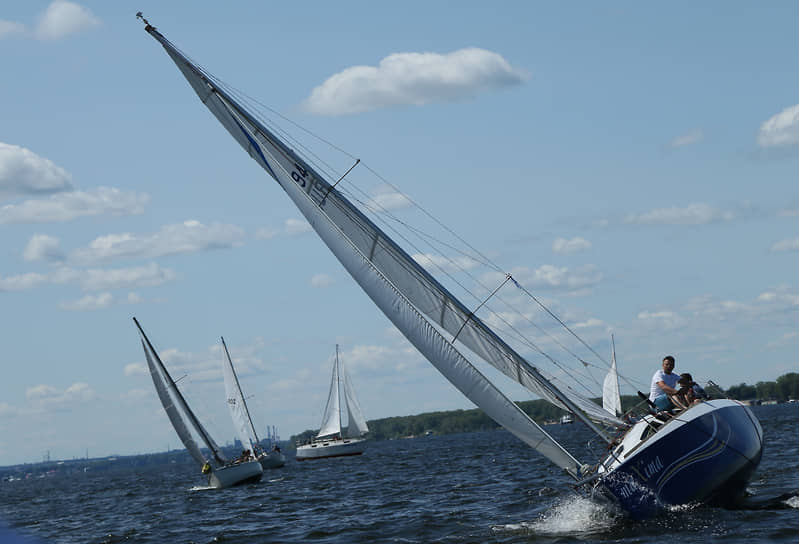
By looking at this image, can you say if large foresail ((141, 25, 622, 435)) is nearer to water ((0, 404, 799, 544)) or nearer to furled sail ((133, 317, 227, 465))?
water ((0, 404, 799, 544))

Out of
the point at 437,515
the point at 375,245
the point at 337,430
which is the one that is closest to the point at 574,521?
the point at 437,515

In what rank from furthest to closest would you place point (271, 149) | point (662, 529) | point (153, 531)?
point (153, 531)
point (271, 149)
point (662, 529)

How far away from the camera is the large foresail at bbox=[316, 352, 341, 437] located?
302ft

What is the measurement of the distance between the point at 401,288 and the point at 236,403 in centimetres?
4307

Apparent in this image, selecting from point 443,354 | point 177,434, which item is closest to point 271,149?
point 443,354

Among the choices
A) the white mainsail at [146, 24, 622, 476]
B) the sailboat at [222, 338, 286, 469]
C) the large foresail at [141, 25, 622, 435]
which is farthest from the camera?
the sailboat at [222, 338, 286, 469]

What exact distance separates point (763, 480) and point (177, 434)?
31.4 metres

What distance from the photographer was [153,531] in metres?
29.3

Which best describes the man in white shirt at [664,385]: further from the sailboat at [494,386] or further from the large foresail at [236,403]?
the large foresail at [236,403]

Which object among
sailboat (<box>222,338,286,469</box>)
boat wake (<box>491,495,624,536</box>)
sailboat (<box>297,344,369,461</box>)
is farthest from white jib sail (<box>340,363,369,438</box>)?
boat wake (<box>491,495,624,536</box>)

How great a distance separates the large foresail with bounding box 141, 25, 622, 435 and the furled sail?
29.0 m

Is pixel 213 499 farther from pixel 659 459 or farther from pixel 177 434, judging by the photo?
pixel 659 459

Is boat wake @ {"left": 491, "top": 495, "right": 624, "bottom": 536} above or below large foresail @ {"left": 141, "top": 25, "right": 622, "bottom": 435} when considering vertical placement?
below

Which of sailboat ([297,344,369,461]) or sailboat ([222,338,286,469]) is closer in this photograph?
sailboat ([222,338,286,469])
